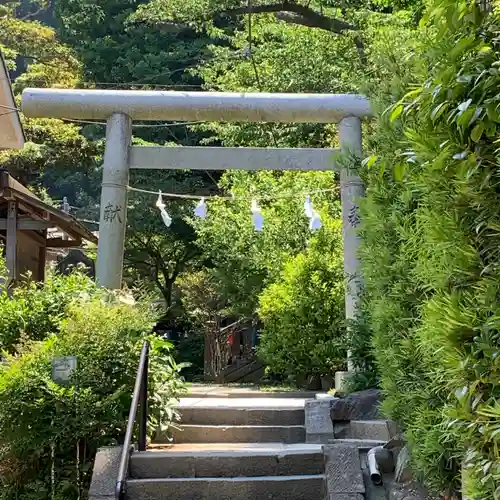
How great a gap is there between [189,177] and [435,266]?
18328 millimetres

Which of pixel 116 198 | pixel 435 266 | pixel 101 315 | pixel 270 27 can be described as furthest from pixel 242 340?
pixel 435 266

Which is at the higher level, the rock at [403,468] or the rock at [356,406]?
the rock at [356,406]

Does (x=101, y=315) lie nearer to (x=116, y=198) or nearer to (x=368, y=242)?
(x=116, y=198)

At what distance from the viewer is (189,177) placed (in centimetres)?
2064

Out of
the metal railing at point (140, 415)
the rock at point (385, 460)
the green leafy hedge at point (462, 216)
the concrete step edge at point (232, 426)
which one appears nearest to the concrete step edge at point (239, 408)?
the concrete step edge at point (232, 426)

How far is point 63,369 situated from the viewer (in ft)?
17.8

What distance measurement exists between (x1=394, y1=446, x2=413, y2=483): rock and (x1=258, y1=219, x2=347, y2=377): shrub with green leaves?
550 centimetres

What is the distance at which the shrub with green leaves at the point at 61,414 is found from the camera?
17.1ft

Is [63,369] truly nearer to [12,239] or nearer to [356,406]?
[356,406]

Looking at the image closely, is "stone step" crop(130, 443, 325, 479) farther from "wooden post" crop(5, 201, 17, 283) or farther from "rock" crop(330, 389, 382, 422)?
"wooden post" crop(5, 201, 17, 283)

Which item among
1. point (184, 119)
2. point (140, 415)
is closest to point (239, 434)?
point (140, 415)

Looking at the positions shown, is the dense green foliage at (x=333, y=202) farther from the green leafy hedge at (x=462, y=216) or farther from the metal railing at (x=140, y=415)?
the metal railing at (x=140, y=415)

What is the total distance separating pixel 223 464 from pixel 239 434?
4.24 feet

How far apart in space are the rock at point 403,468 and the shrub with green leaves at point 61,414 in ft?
7.78
